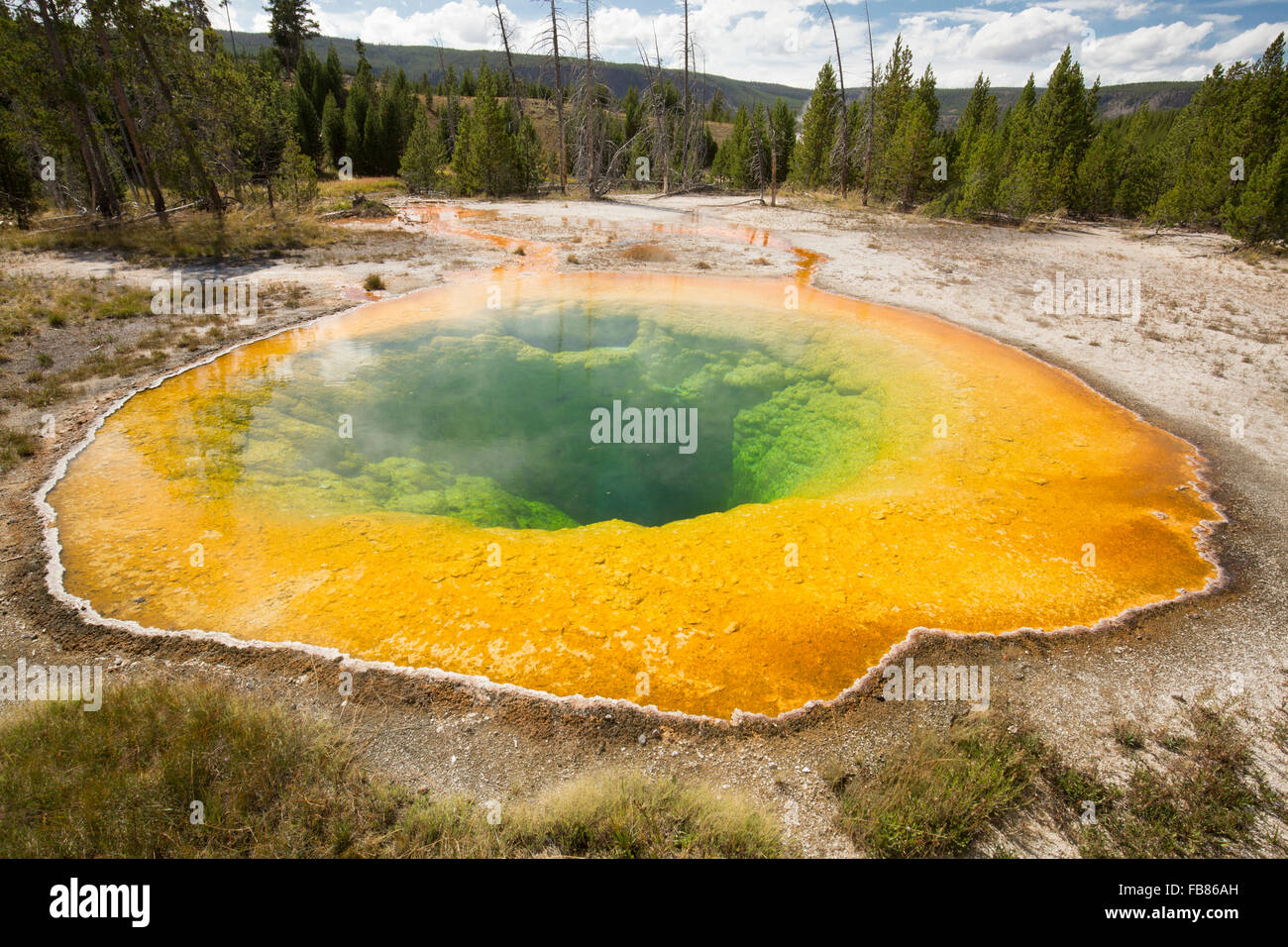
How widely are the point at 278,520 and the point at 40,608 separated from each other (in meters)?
1.99

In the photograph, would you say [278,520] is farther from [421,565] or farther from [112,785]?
[112,785]

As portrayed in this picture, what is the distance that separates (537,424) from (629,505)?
254 cm

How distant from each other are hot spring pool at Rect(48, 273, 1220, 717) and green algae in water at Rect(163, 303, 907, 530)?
0.05 meters

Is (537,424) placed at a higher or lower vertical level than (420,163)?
lower

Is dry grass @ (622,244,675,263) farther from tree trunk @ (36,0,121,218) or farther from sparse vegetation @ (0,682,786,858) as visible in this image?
tree trunk @ (36,0,121,218)

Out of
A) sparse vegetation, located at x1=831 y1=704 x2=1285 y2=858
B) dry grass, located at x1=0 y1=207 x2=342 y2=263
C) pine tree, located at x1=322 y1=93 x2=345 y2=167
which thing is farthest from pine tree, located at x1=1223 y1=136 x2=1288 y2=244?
pine tree, located at x1=322 y1=93 x2=345 y2=167

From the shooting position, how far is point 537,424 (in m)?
10.1

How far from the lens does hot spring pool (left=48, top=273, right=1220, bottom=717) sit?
17.2ft

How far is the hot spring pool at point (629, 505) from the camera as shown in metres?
5.24

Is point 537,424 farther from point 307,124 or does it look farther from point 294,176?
point 307,124

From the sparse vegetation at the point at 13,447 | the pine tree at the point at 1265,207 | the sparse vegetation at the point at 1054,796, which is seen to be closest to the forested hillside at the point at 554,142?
the pine tree at the point at 1265,207

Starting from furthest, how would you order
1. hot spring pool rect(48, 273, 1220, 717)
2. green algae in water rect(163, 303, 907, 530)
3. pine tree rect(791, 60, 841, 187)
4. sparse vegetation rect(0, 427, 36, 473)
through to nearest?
1. pine tree rect(791, 60, 841, 187)
2. green algae in water rect(163, 303, 907, 530)
3. sparse vegetation rect(0, 427, 36, 473)
4. hot spring pool rect(48, 273, 1220, 717)

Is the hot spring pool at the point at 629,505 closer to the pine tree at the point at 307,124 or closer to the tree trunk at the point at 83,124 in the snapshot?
the tree trunk at the point at 83,124

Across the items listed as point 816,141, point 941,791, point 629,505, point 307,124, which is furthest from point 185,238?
point 307,124
